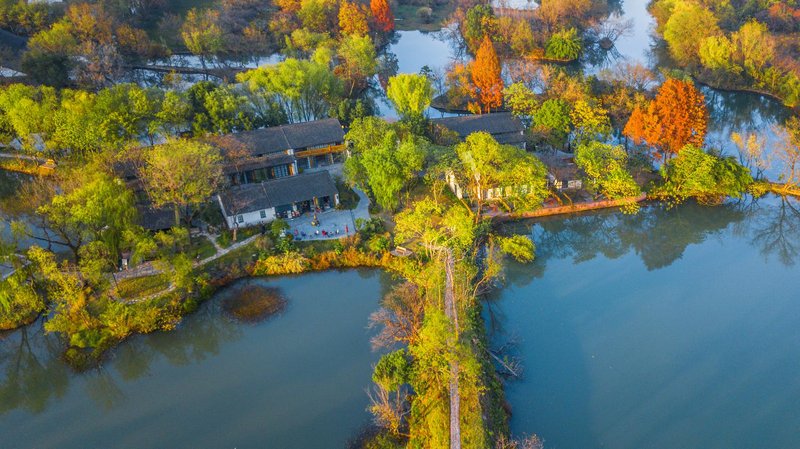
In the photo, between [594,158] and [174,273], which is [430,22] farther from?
[174,273]

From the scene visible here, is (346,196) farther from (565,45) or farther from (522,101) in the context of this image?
(565,45)

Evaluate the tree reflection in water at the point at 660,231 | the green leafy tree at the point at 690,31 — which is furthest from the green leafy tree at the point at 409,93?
the green leafy tree at the point at 690,31

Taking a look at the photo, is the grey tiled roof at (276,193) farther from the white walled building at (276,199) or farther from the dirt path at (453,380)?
the dirt path at (453,380)

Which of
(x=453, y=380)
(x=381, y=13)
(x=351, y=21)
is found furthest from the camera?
(x=381, y=13)

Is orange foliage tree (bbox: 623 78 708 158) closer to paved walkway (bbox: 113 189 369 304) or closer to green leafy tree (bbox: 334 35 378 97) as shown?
paved walkway (bbox: 113 189 369 304)

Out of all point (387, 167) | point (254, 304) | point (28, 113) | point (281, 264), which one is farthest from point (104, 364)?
point (28, 113)

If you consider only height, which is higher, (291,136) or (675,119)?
(291,136)

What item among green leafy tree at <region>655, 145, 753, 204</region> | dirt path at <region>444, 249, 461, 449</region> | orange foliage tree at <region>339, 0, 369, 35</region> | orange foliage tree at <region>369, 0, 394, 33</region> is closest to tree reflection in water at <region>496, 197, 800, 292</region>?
green leafy tree at <region>655, 145, 753, 204</region>
